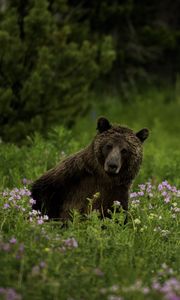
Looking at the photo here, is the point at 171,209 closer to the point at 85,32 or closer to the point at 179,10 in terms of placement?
the point at 85,32

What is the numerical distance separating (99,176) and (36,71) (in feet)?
14.3

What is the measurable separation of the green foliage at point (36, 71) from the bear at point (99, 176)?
12.1 ft

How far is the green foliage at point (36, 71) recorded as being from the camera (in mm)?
10792

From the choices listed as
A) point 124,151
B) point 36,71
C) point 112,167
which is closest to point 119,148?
point 124,151

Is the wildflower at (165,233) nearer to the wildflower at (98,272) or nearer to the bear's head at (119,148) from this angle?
the bear's head at (119,148)

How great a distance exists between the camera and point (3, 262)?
4.97m

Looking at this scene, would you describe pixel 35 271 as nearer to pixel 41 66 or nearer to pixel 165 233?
pixel 165 233

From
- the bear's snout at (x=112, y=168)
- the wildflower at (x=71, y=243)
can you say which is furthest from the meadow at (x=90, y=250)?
the bear's snout at (x=112, y=168)

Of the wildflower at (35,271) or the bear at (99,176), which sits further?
the bear at (99,176)

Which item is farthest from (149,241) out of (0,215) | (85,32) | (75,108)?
(85,32)

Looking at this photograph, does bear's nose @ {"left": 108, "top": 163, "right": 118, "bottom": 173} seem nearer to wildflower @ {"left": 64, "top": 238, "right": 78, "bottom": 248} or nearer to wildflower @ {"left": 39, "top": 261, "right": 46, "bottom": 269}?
wildflower @ {"left": 64, "top": 238, "right": 78, "bottom": 248}

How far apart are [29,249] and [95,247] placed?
0.53 metres

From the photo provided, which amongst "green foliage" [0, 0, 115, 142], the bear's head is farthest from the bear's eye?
"green foliage" [0, 0, 115, 142]

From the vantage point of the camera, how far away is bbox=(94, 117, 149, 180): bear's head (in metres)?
6.69
